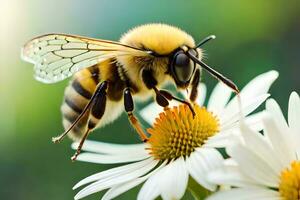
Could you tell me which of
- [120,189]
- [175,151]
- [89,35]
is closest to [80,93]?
[175,151]

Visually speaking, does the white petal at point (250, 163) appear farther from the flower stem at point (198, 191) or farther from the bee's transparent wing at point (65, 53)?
the bee's transparent wing at point (65, 53)

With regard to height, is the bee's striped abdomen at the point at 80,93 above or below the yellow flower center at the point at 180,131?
above

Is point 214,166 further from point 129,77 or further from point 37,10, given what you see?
point 37,10

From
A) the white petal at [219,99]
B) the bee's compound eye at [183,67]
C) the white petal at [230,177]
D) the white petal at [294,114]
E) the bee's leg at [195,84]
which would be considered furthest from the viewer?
the white petal at [219,99]

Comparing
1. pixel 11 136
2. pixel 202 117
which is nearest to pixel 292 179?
pixel 202 117

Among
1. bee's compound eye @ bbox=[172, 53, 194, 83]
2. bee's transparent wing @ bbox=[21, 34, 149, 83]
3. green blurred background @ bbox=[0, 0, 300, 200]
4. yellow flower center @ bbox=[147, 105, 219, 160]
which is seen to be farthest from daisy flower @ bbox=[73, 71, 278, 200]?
green blurred background @ bbox=[0, 0, 300, 200]

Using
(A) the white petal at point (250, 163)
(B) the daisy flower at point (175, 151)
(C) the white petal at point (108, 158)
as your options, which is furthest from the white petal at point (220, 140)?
(C) the white petal at point (108, 158)

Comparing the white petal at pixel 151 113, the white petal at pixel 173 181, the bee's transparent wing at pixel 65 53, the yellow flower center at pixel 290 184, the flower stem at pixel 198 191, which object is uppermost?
the bee's transparent wing at pixel 65 53

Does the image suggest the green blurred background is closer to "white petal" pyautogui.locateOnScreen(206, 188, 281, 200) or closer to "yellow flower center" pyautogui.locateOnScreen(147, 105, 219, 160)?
"yellow flower center" pyautogui.locateOnScreen(147, 105, 219, 160)
